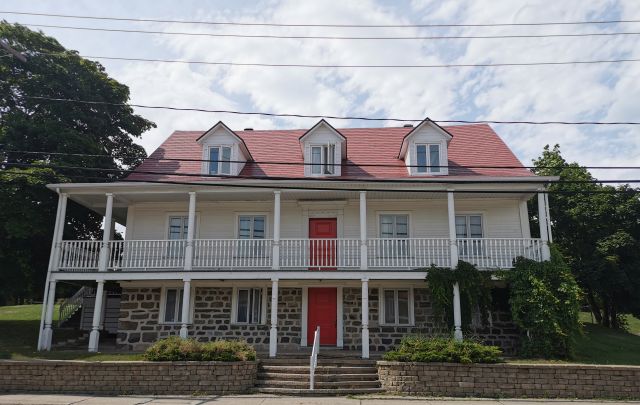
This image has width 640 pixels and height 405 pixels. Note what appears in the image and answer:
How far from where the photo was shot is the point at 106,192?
1681 cm

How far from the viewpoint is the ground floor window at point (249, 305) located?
57.7 feet

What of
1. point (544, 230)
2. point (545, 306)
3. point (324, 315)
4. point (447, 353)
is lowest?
point (447, 353)

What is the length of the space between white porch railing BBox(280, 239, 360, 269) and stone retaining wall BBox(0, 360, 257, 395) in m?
4.76

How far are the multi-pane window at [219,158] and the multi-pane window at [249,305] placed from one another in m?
4.33

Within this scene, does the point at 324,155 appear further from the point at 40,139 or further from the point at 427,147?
the point at 40,139

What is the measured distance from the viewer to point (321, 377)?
13.0m

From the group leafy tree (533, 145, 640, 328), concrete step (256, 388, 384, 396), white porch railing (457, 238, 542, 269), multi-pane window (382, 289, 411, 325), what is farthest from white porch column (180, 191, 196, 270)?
leafy tree (533, 145, 640, 328)

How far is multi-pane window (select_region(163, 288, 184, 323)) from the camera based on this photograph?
701 inches

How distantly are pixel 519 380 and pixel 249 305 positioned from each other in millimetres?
9251

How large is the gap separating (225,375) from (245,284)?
5.27 metres

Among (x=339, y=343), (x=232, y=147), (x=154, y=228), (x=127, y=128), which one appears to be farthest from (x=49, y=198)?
(x=339, y=343)

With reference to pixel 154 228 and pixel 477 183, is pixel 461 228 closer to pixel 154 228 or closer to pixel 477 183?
pixel 477 183

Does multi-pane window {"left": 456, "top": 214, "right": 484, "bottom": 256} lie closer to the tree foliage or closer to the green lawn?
the tree foliage

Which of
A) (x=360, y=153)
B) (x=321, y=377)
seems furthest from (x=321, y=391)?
(x=360, y=153)
